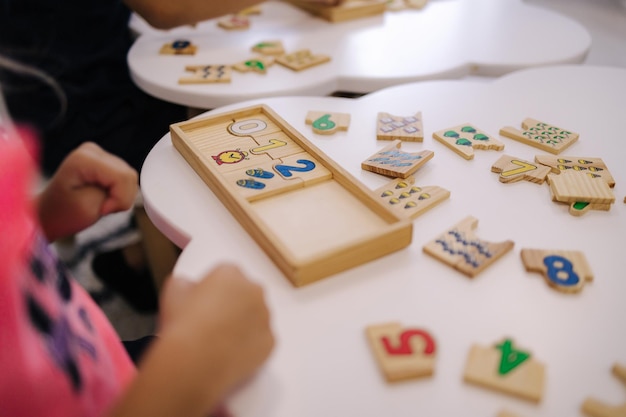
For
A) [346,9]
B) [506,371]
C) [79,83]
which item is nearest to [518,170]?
[506,371]

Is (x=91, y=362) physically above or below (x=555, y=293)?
below

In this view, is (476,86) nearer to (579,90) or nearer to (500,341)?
(579,90)

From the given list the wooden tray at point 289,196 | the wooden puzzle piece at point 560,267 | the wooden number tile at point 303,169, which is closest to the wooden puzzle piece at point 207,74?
the wooden tray at point 289,196

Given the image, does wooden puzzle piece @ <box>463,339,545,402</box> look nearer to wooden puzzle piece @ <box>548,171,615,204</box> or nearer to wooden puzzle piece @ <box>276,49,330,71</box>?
wooden puzzle piece @ <box>548,171,615,204</box>

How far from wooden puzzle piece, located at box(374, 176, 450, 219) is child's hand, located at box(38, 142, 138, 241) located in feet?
0.89

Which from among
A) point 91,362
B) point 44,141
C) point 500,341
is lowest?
point 44,141

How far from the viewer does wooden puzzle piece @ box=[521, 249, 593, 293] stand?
0.46 meters

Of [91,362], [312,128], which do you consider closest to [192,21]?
[312,128]

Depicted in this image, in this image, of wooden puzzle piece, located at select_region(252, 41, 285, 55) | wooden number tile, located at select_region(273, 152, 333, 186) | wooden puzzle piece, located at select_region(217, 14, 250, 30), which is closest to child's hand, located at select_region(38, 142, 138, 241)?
wooden number tile, located at select_region(273, 152, 333, 186)

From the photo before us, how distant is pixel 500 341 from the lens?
0.41 meters

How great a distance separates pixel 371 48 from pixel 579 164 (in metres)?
0.49

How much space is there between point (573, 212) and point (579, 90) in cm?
37

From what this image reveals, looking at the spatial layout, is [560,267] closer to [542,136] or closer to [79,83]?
[542,136]

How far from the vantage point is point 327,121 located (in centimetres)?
73
